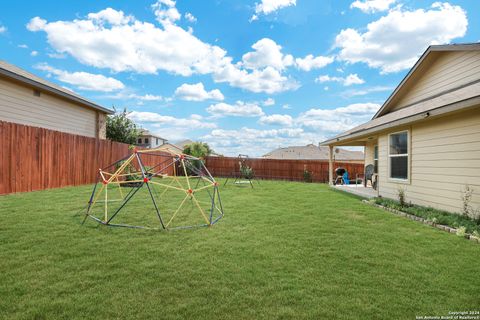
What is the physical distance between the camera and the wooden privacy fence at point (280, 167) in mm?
19000

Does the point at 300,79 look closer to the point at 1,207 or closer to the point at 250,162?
the point at 250,162

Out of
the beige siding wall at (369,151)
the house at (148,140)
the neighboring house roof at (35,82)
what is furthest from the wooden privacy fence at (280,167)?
the house at (148,140)

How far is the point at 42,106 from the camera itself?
34.9ft

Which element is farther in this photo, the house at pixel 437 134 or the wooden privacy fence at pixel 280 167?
the wooden privacy fence at pixel 280 167

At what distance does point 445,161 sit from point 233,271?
5928 mm

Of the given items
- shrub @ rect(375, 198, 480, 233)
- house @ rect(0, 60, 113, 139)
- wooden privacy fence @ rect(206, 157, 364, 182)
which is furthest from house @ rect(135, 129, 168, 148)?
shrub @ rect(375, 198, 480, 233)

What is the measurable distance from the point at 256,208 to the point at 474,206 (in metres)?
4.64

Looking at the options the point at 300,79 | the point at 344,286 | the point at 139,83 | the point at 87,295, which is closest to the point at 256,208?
the point at 344,286

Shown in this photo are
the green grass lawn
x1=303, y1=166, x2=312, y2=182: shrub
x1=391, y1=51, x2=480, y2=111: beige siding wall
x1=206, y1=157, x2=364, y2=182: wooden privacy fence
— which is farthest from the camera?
x1=206, y1=157, x2=364, y2=182: wooden privacy fence

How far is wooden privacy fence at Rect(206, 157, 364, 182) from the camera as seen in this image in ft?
62.3

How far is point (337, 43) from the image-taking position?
11.5 metres

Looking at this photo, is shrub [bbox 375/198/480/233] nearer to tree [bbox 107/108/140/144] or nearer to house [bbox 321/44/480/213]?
house [bbox 321/44/480/213]

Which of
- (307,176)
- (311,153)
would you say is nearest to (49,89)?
(307,176)

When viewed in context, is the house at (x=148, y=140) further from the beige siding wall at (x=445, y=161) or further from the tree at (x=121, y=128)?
the beige siding wall at (x=445, y=161)
